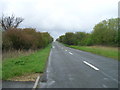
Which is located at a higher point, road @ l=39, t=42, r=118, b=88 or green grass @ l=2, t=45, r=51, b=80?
green grass @ l=2, t=45, r=51, b=80

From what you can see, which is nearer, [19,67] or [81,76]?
[81,76]

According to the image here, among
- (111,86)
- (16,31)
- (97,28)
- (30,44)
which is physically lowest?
(111,86)

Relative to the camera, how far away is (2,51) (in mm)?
16750

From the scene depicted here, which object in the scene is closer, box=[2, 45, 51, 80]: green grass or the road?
the road

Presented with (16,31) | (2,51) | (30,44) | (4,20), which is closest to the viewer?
(2,51)

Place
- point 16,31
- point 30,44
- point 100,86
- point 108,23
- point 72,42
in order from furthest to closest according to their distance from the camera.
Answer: point 72,42 → point 108,23 → point 30,44 → point 16,31 → point 100,86

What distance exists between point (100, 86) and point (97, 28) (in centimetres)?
5264

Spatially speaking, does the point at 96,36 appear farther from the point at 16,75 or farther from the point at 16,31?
the point at 16,75

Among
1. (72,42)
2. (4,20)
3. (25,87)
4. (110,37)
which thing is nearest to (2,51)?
(25,87)

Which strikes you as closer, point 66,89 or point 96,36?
point 66,89

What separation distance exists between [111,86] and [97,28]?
52.5 m

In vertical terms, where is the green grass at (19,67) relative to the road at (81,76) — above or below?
above

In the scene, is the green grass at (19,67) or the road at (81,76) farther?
the green grass at (19,67)

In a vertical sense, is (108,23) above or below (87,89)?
above
